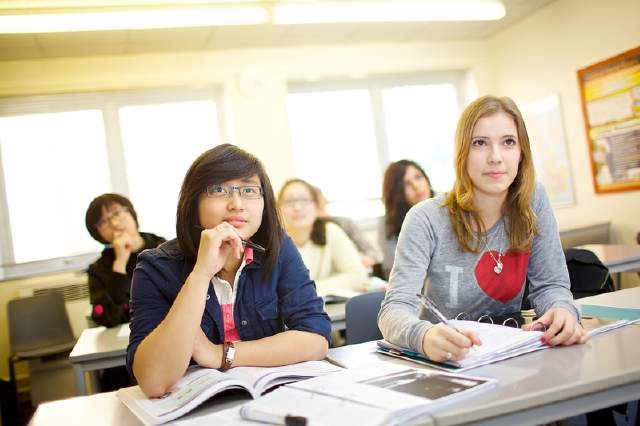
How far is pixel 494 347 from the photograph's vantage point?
1263 mm

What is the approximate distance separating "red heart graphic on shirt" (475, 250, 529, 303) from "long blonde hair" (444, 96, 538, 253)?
0.11 feet

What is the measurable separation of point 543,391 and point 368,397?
0.29 m

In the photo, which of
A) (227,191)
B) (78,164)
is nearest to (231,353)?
(227,191)

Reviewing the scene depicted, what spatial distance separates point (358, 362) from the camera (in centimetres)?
144

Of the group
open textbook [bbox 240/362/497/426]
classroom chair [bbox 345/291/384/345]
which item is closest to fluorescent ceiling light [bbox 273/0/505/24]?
classroom chair [bbox 345/291/384/345]

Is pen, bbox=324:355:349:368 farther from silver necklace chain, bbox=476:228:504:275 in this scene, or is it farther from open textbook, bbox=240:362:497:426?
silver necklace chain, bbox=476:228:504:275

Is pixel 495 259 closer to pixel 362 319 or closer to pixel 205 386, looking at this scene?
pixel 362 319

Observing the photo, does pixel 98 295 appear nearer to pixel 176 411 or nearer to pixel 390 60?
pixel 176 411

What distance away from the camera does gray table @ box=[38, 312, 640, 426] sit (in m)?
0.98

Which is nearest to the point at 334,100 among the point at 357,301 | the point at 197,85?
the point at 197,85

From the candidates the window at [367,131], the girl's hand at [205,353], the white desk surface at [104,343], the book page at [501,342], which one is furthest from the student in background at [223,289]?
the window at [367,131]

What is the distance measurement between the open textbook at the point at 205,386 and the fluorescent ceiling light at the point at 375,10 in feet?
12.1

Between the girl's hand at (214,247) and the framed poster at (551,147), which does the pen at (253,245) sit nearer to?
the girl's hand at (214,247)

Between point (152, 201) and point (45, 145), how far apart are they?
107 centimetres
